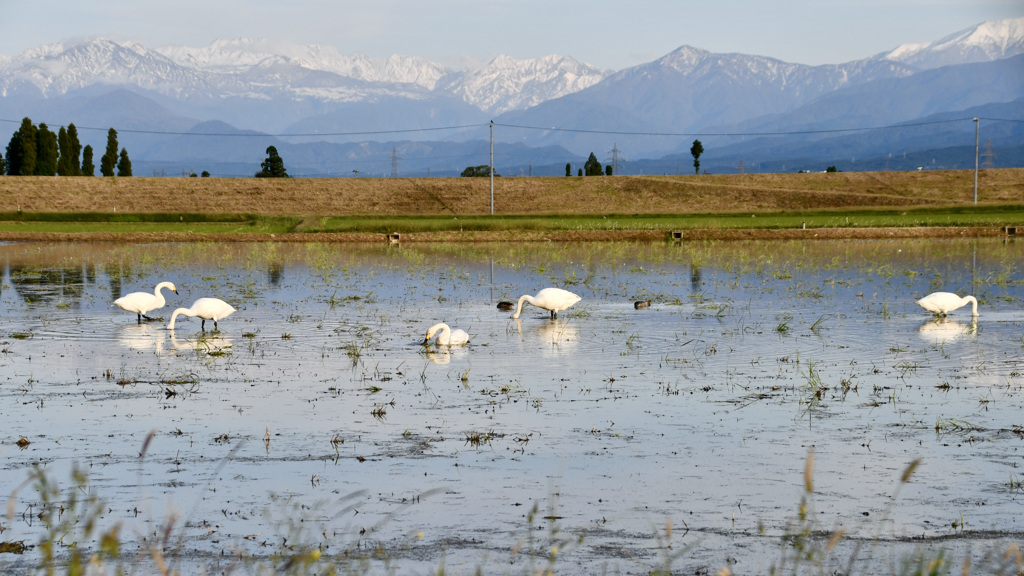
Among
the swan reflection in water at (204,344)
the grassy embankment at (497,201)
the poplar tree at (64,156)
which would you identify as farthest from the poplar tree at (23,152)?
the swan reflection in water at (204,344)

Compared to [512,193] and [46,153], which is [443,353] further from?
[46,153]

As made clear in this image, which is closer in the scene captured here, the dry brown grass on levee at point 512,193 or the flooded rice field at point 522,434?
the flooded rice field at point 522,434

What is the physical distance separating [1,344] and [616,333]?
10.4 meters

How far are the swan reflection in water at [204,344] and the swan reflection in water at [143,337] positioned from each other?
0.22 meters

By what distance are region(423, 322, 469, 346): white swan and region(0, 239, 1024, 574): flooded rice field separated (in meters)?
0.17

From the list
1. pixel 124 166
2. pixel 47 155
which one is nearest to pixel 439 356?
pixel 47 155

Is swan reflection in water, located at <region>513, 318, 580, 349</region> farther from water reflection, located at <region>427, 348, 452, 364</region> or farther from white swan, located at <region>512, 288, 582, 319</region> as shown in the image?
water reflection, located at <region>427, 348, 452, 364</region>

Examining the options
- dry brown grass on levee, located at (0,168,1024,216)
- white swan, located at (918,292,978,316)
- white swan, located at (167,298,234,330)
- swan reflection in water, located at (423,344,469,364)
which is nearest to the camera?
swan reflection in water, located at (423,344,469,364)

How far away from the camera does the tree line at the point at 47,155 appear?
315 ft

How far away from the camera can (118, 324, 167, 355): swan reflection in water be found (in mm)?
17406

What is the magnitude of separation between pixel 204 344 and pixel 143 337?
1530mm

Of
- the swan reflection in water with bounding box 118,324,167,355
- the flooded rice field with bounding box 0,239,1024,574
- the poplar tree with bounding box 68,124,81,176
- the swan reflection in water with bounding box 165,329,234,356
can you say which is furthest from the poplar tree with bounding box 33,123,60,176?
the swan reflection in water with bounding box 165,329,234,356

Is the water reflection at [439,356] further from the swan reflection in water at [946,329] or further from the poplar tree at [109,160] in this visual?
the poplar tree at [109,160]

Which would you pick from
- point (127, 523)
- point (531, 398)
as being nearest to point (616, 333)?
point (531, 398)
